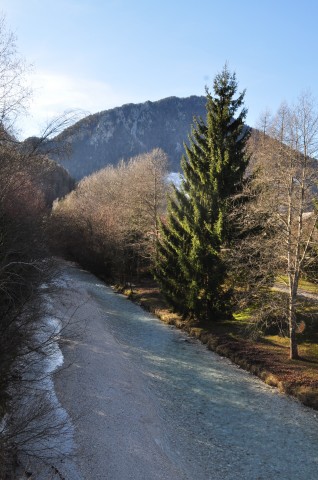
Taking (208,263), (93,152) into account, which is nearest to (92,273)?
(208,263)

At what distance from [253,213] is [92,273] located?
32.0 metres

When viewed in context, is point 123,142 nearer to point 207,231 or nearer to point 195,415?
point 207,231

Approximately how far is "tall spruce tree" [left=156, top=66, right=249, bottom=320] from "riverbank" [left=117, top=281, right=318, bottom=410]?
4.67 ft

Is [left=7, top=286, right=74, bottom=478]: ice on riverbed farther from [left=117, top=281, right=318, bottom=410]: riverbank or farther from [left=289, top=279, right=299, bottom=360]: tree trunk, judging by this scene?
[left=289, top=279, right=299, bottom=360]: tree trunk

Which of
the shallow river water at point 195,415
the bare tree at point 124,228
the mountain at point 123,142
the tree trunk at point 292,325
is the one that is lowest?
the shallow river water at point 195,415

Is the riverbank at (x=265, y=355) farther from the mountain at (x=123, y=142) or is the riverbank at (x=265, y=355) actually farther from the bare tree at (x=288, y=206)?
the mountain at (x=123, y=142)

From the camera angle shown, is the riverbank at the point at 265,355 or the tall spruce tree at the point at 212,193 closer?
the riverbank at the point at 265,355

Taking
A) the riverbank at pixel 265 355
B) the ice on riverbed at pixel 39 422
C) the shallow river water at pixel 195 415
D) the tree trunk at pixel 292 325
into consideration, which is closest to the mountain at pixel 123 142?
the riverbank at pixel 265 355

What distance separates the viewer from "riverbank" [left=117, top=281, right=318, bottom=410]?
1434 centimetres

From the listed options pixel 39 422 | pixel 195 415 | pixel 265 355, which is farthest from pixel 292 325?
A: pixel 39 422

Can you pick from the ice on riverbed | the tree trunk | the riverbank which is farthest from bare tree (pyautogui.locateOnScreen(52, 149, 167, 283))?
the ice on riverbed

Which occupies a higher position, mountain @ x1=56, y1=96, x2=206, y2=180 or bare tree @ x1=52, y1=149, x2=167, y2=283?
mountain @ x1=56, y1=96, x2=206, y2=180

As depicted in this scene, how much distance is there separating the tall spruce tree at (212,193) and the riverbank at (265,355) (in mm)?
1424

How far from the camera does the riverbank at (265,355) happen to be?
565 inches
